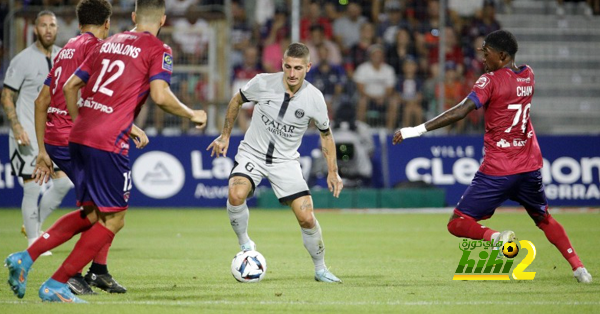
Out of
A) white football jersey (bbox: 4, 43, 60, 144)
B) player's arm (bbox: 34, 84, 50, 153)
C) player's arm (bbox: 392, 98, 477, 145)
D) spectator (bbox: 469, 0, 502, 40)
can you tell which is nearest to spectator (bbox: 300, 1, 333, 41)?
spectator (bbox: 469, 0, 502, 40)

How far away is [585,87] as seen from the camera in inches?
877

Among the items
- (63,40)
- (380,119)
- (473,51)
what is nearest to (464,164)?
(380,119)

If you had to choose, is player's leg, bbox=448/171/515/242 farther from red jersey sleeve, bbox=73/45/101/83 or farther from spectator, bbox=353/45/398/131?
spectator, bbox=353/45/398/131

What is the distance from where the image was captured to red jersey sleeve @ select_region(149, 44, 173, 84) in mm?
6797

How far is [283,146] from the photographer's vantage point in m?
8.83

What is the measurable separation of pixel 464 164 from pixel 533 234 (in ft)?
17.4

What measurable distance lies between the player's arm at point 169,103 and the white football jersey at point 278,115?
6.71 feet

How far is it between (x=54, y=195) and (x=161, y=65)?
174 inches

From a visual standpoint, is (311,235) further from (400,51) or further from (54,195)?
(400,51)

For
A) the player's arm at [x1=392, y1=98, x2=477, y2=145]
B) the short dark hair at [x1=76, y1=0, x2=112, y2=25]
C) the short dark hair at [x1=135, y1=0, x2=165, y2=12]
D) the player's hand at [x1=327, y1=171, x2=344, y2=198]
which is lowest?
the player's hand at [x1=327, y1=171, x2=344, y2=198]

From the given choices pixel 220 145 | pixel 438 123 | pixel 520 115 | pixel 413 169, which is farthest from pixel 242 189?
pixel 413 169

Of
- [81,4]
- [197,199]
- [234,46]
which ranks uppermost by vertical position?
[81,4]

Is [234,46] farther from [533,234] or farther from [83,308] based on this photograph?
[83,308]

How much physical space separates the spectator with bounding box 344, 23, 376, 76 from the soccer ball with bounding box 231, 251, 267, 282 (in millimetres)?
13173
